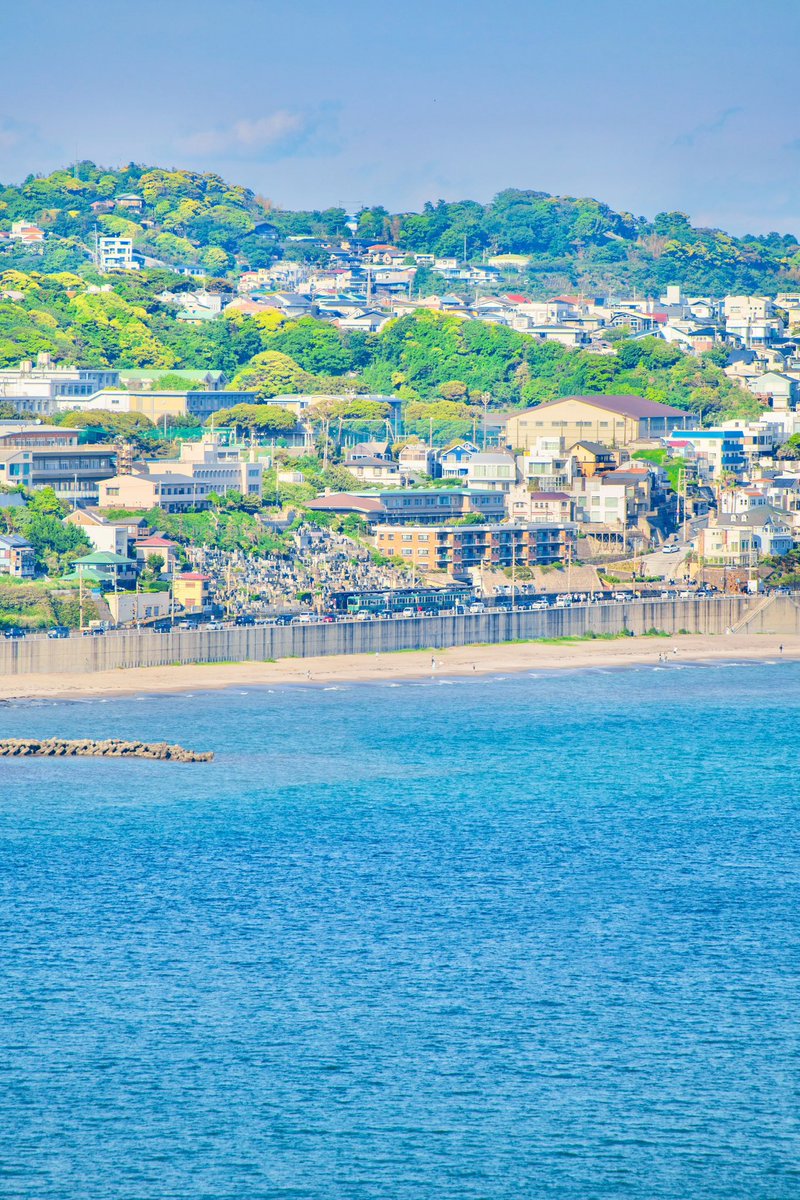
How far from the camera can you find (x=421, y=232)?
15438 cm

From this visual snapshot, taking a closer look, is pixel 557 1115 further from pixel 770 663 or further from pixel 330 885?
pixel 770 663

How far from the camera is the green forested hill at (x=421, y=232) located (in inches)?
5782

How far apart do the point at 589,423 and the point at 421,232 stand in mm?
69782

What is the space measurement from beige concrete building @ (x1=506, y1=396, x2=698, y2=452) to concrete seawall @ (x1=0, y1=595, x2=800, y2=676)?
20.2 meters

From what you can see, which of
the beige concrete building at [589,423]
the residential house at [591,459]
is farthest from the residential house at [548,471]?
the beige concrete building at [589,423]

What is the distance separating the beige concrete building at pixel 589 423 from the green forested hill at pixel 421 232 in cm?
5756

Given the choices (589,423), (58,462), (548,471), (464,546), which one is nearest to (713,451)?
(589,423)

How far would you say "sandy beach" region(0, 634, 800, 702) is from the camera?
173ft

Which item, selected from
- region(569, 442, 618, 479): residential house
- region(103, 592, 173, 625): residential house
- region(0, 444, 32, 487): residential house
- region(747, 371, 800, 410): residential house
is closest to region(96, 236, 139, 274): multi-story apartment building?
region(747, 371, 800, 410): residential house

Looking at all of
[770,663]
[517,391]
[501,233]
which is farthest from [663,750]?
[501,233]

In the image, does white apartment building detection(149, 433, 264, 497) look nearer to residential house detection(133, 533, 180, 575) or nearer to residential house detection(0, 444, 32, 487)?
residential house detection(0, 444, 32, 487)

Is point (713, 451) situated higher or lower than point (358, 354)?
lower

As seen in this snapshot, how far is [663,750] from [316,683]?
451 inches

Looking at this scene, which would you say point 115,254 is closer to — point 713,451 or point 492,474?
point 713,451
